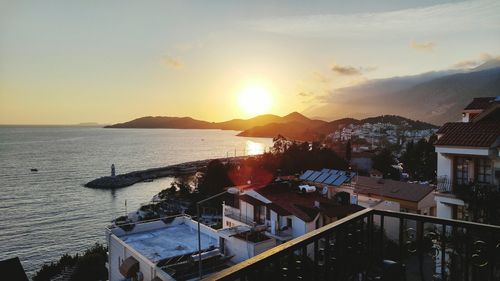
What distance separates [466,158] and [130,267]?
47.5 feet

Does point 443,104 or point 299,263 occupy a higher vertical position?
point 443,104

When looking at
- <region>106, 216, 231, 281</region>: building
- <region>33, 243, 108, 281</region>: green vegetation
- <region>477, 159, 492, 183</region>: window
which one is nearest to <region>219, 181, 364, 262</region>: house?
<region>106, 216, 231, 281</region>: building

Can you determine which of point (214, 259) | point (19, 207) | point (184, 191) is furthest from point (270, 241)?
point (19, 207)

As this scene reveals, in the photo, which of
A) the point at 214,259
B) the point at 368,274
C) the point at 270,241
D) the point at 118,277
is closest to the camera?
the point at 368,274

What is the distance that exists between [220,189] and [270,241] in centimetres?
2902

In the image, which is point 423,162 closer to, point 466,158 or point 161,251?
point 466,158

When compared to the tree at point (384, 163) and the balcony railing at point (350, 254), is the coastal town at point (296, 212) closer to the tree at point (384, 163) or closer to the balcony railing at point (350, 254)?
the balcony railing at point (350, 254)

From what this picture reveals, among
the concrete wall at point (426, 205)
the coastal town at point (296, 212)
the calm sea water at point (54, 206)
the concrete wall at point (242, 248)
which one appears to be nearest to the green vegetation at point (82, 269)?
the calm sea water at point (54, 206)

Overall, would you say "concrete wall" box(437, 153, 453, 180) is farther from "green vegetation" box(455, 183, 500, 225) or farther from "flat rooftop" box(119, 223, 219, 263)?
"flat rooftop" box(119, 223, 219, 263)

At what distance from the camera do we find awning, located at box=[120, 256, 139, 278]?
655 inches

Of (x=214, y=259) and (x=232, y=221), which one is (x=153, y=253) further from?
(x=232, y=221)

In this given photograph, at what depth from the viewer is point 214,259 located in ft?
54.7

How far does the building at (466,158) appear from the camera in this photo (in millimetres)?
10148

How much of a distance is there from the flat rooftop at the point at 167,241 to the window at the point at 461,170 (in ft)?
38.5
